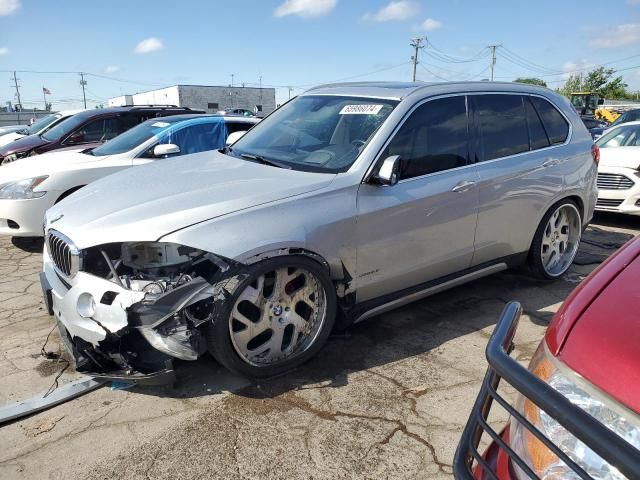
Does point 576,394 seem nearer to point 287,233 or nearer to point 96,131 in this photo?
point 287,233

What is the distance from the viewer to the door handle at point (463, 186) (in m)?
3.57

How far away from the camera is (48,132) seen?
8.83 metres

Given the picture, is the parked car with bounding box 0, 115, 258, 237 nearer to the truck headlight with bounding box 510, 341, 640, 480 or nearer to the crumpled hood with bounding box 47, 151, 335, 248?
the crumpled hood with bounding box 47, 151, 335, 248

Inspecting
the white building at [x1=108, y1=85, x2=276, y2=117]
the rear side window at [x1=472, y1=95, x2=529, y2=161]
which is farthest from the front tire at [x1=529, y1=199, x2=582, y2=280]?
the white building at [x1=108, y1=85, x2=276, y2=117]

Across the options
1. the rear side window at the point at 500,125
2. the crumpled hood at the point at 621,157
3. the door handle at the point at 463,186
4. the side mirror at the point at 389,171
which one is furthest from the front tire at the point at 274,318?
the crumpled hood at the point at 621,157

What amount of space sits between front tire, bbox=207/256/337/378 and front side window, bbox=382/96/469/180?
0.99m

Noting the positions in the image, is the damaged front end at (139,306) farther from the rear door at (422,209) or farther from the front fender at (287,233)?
the rear door at (422,209)

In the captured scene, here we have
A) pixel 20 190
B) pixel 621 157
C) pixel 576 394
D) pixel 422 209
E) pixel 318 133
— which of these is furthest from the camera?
pixel 621 157

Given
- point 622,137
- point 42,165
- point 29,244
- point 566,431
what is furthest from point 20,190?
point 622,137

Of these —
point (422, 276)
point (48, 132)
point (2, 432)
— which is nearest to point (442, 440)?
point (422, 276)

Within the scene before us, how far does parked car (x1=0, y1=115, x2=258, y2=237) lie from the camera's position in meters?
5.39

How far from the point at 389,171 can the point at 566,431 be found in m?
2.02

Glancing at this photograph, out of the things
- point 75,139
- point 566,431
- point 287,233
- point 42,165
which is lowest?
point 566,431

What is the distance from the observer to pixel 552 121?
445cm
